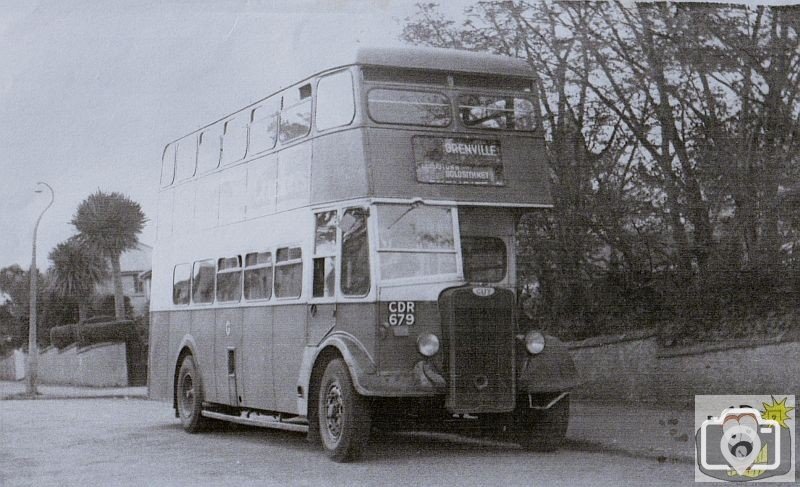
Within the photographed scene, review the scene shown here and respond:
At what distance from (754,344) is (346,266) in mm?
4597

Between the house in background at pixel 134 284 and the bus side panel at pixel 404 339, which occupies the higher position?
the house in background at pixel 134 284

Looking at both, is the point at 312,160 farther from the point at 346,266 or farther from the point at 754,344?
the point at 754,344

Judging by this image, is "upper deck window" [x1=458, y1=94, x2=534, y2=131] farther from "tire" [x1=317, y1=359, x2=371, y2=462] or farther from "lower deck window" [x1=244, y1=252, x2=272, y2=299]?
"lower deck window" [x1=244, y1=252, x2=272, y2=299]

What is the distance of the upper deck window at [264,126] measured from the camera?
13.1 m

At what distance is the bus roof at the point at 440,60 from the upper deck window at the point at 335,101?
282 millimetres

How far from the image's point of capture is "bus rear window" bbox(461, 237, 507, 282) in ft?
38.2

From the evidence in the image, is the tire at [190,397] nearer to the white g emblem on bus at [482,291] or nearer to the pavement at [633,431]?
the pavement at [633,431]

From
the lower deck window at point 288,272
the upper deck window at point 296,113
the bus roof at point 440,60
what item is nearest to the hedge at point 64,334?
the lower deck window at point 288,272

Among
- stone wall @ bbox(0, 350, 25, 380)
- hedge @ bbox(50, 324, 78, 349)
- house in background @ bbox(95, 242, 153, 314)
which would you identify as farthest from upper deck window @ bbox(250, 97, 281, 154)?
stone wall @ bbox(0, 350, 25, 380)

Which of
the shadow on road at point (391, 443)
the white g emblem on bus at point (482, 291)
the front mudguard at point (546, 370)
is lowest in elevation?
the shadow on road at point (391, 443)

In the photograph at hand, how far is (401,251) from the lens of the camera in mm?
11023

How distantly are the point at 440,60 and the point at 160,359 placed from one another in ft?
24.0

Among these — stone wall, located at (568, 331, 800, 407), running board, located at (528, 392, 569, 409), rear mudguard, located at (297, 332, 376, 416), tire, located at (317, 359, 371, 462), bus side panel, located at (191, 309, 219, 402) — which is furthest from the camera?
bus side panel, located at (191, 309, 219, 402)

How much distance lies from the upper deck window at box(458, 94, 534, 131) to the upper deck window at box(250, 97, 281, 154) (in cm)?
241
